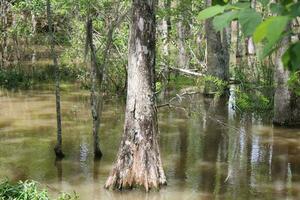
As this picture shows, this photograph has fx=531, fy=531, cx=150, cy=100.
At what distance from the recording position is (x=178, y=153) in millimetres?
10492

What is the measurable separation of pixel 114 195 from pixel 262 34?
22.1 feet

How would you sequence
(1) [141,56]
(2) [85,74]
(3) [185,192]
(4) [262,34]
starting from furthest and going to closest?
(2) [85,74] → (3) [185,192] → (1) [141,56] → (4) [262,34]

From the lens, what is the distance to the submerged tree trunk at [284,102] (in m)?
12.7

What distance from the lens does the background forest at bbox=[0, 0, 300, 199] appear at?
5258 millimetres

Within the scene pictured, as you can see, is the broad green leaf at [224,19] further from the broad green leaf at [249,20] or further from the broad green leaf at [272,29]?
the broad green leaf at [272,29]

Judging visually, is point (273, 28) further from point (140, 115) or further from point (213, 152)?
point (213, 152)

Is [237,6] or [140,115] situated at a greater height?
[237,6]

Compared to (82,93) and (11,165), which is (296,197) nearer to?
(11,165)

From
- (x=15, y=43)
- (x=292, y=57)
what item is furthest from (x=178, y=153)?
(x=15, y=43)

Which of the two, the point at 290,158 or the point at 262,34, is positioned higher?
the point at 262,34

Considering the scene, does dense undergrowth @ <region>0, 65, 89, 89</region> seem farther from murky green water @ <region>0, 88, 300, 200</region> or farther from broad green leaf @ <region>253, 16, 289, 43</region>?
broad green leaf @ <region>253, 16, 289, 43</region>

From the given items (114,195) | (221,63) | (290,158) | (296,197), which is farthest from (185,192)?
(221,63)

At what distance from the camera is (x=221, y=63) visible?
56.3ft

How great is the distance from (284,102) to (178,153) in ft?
12.0
